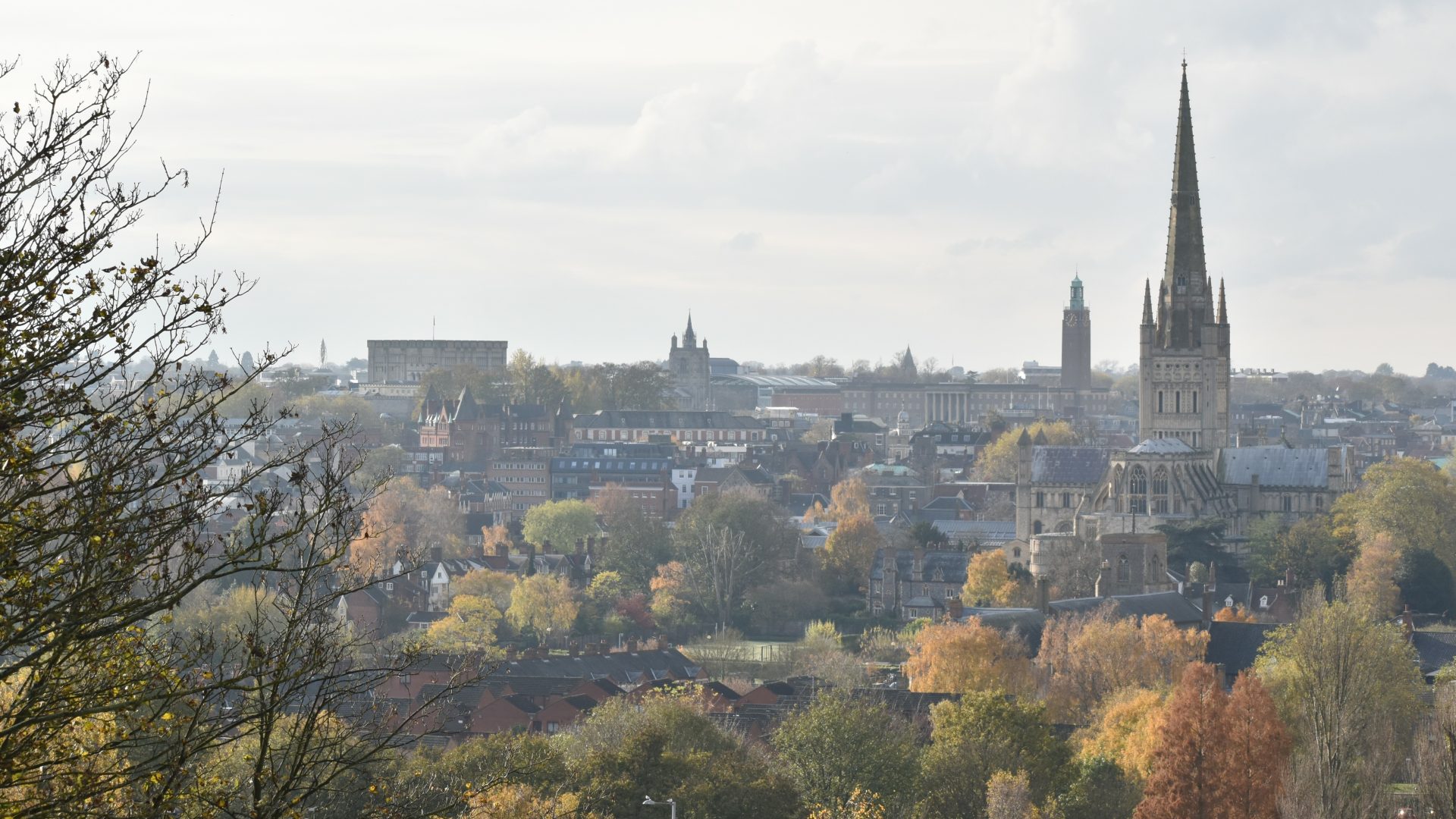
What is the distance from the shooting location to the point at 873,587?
96750mm

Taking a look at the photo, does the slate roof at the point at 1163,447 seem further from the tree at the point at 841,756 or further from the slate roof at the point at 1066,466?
the tree at the point at 841,756

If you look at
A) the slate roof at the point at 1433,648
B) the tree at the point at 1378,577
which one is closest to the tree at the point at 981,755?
the slate roof at the point at 1433,648

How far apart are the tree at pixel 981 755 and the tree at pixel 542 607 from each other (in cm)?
3708

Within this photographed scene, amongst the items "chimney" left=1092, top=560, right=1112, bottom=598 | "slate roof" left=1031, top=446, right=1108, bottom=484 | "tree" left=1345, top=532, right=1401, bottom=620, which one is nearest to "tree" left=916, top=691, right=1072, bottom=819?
"tree" left=1345, top=532, right=1401, bottom=620

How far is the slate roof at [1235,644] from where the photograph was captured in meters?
69.0

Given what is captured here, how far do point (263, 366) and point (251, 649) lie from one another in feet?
5.90

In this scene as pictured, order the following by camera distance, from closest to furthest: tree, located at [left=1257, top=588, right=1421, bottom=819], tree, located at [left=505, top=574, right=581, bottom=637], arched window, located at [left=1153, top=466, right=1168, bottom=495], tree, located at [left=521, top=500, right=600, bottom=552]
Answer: tree, located at [left=1257, top=588, right=1421, bottom=819] → tree, located at [left=505, top=574, right=581, bottom=637] → arched window, located at [left=1153, top=466, right=1168, bottom=495] → tree, located at [left=521, top=500, right=600, bottom=552]

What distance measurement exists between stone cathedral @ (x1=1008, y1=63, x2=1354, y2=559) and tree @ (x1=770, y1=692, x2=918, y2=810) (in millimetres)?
56611

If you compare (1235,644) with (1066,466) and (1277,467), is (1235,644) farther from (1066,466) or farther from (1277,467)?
(1066,466)

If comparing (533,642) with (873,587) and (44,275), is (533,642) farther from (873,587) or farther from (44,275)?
(44,275)

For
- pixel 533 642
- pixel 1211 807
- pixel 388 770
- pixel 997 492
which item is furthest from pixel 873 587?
pixel 388 770

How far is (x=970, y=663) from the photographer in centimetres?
6531

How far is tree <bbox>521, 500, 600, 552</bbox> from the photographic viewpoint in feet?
386

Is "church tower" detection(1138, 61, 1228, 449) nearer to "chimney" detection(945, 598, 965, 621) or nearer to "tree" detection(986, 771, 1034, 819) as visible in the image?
"chimney" detection(945, 598, 965, 621)
